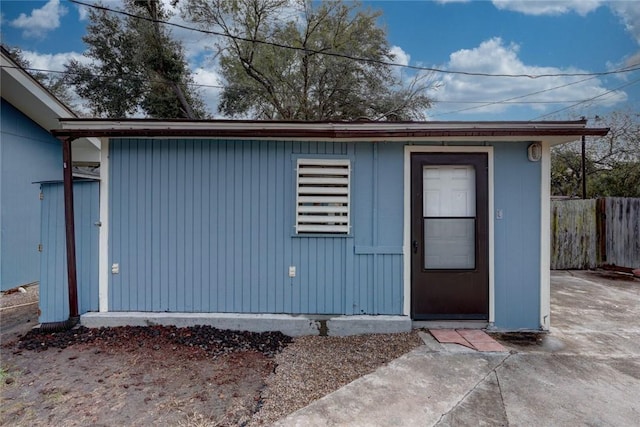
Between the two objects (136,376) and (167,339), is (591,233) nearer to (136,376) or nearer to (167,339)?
(167,339)

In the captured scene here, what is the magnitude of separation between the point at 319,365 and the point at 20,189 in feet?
20.9

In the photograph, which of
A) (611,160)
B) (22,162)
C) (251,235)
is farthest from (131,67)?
(611,160)

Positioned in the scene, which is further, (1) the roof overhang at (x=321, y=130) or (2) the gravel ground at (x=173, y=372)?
(1) the roof overhang at (x=321, y=130)

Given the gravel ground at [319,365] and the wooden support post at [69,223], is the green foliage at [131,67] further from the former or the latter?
the gravel ground at [319,365]

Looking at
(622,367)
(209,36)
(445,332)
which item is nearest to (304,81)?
(209,36)

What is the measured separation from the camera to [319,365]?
9.23 feet

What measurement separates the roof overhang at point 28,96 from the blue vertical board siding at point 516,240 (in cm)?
662

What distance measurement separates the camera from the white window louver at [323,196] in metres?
3.54

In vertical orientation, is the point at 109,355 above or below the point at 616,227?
below

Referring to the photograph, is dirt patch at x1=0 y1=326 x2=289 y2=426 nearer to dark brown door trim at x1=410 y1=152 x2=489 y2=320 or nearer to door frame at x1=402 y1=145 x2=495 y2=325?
door frame at x1=402 y1=145 x2=495 y2=325

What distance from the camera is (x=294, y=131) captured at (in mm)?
3414

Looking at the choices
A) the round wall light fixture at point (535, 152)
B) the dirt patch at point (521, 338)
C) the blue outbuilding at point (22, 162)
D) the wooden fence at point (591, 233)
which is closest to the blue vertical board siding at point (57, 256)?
the blue outbuilding at point (22, 162)

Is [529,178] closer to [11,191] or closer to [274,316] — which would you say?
[274,316]

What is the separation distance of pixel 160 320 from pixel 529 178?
170 inches
